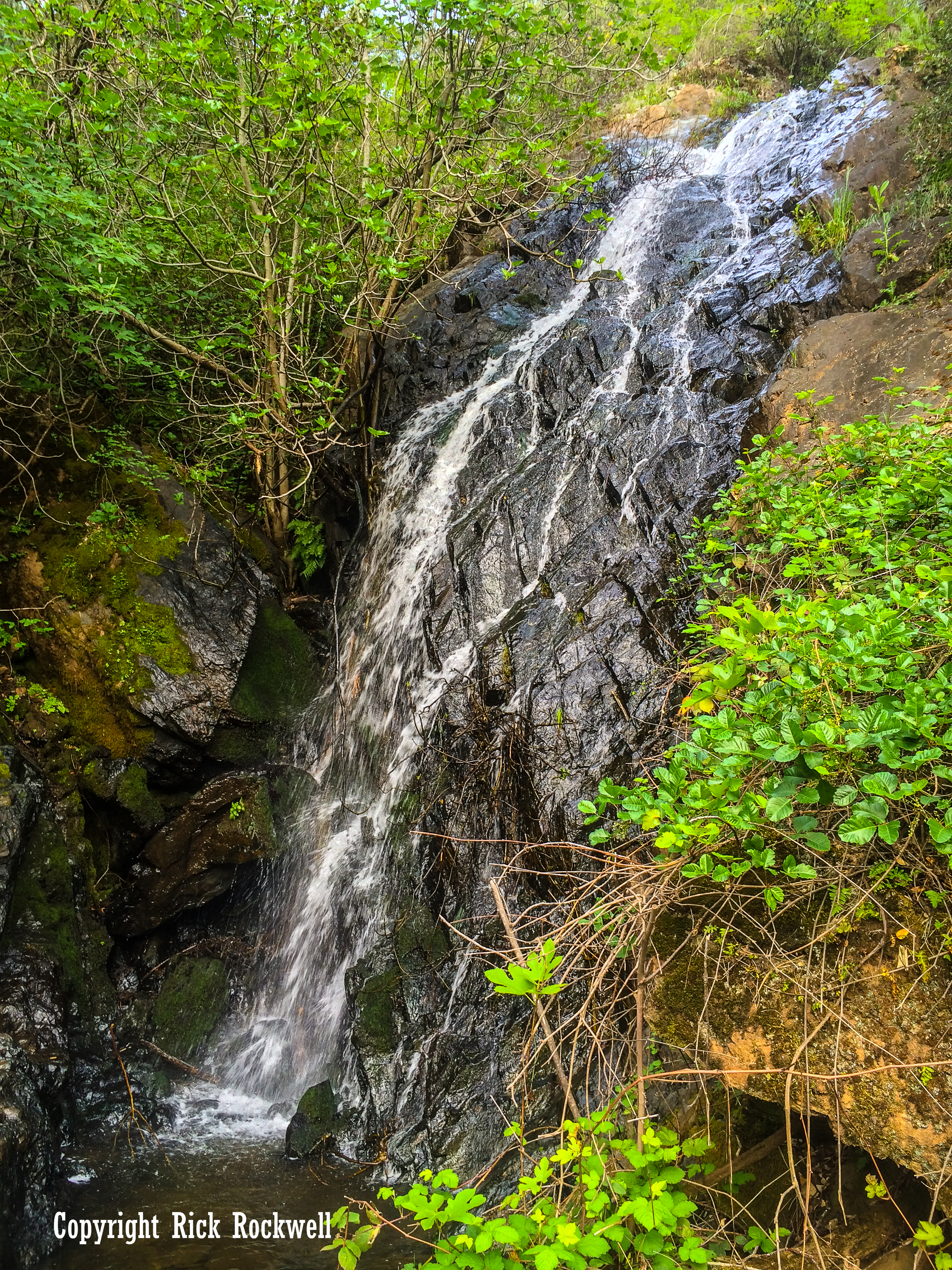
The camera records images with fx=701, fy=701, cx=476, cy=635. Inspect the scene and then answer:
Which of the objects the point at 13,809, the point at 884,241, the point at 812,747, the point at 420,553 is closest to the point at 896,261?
the point at 884,241

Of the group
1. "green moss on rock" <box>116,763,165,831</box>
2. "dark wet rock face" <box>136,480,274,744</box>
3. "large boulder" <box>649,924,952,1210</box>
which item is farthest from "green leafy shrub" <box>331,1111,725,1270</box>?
"dark wet rock face" <box>136,480,274,744</box>

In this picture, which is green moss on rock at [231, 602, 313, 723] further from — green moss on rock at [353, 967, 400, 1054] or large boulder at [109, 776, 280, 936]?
green moss on rock at [353, 967, 400, 1054]

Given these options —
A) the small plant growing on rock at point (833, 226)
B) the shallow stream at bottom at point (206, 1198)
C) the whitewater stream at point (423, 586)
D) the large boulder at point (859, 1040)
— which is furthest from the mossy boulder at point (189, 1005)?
the small plant growing on rock at point (833, 226)

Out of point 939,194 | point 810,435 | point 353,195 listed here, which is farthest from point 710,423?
point 353,195

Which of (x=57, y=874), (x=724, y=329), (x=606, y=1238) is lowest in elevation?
(x=57, y=874)

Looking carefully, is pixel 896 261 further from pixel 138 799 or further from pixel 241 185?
pixel 138 799

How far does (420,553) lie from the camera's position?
6.88 m

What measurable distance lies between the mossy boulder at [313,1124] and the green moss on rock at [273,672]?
3.05 m

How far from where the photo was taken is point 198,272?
695 centimetres

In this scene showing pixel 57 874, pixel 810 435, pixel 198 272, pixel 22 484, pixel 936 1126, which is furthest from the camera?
pixel 198 272

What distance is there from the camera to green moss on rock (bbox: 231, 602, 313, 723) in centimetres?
646

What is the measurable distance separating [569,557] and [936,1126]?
4.56 metres

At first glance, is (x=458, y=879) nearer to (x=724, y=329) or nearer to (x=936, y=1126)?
(x=936, y=1126)

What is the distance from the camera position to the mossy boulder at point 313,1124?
14.1 ft
